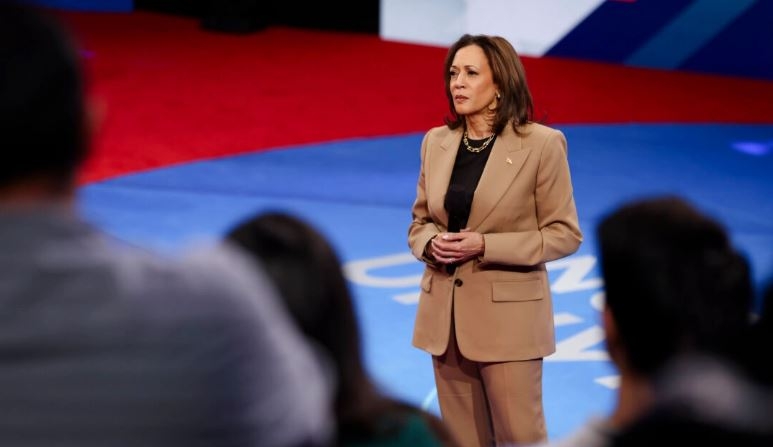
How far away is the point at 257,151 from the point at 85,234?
754 centimetres

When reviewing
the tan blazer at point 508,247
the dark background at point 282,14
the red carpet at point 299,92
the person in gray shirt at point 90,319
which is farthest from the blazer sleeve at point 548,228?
the dark background at point 282,14

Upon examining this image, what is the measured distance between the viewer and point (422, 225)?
4.12 meters

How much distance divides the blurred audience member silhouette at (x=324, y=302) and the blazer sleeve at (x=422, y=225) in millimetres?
2320

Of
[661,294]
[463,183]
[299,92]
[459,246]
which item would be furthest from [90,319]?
[299,92]

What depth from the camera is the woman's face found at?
4.00 m

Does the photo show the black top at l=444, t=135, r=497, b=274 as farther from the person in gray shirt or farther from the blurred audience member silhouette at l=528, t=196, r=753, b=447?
the person in gray shirt

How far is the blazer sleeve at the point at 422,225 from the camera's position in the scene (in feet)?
13.1

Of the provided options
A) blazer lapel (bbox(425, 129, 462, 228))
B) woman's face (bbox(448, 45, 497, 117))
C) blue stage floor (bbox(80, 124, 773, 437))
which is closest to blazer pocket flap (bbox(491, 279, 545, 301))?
blazer lapel (bbox(425, 129, 462, 228))

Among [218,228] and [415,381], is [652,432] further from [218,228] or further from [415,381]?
[218,228]

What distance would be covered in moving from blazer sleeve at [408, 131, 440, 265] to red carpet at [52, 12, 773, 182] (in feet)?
13.9

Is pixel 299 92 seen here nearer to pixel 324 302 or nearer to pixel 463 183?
pixel 463 183

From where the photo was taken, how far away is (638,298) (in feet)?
5.29

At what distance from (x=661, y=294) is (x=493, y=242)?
2.30m

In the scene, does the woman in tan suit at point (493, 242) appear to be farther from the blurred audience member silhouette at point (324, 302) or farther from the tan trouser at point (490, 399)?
the blurred audience member silhouette at point (324, 302)
